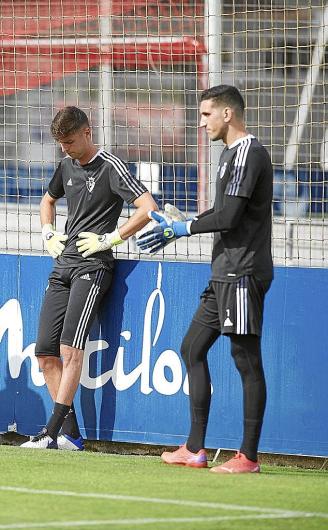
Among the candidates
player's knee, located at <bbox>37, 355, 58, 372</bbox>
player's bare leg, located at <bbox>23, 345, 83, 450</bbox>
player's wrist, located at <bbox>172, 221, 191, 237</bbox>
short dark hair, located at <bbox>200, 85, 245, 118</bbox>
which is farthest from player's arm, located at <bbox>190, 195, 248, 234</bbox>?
player's knee, located at <bbox>37, 355, 58, 372</bbox>

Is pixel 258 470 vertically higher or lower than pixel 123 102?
lower

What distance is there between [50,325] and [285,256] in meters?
1.78

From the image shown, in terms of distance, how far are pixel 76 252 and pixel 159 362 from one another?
38.6 inches

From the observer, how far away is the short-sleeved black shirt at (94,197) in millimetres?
9094

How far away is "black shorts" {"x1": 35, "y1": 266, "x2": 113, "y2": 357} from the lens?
9133 millimetres

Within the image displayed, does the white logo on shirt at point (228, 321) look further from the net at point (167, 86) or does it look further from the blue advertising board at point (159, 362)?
the net at point (167, 86)

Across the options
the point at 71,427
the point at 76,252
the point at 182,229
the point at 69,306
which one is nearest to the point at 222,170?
the point at 182,229

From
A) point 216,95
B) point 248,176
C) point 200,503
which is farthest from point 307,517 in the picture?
point 216,95

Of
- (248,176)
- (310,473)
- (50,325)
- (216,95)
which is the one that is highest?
(216,95)

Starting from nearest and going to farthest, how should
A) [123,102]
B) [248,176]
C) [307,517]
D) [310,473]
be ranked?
1. [307,517]
2. [248,176]
3. [310,473]
4. [123,102]

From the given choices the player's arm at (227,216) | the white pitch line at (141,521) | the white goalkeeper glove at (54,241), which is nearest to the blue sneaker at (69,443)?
the white goalkeeper glove at (54,241)

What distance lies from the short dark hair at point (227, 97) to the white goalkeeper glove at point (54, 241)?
1.92 metres

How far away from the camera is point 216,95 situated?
7840 millimetres

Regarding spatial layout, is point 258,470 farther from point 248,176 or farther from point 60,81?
point 60,81
